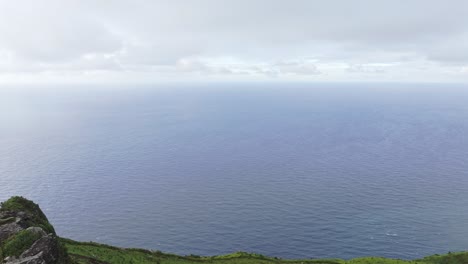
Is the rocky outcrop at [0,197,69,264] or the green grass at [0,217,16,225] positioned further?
the green grass at [0,217,16,225]

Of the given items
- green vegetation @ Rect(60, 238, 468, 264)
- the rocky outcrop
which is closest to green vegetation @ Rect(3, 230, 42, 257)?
the rocky outcrop

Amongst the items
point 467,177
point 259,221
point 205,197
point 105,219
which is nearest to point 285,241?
point 259,221

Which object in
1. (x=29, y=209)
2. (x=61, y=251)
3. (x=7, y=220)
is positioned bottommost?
(x=61, y=251)

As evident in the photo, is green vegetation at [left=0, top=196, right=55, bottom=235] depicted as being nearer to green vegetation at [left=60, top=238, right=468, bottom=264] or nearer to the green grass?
the green grass

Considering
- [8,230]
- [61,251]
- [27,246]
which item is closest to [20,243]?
[27,246]

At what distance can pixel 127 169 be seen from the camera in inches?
7613

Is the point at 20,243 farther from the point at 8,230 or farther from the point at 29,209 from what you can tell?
the point at 29,209

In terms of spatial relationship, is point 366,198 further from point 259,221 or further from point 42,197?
point 42,197

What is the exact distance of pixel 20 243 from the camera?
32.0m

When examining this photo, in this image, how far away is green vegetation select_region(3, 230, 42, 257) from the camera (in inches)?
1233

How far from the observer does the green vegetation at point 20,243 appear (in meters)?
31.3

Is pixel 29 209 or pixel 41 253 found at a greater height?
pixel 29 209

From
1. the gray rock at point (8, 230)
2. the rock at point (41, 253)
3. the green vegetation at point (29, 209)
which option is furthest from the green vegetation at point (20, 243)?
the green vegetation at point (29, 209)

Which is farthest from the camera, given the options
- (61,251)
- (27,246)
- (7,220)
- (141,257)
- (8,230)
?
(141,257)
